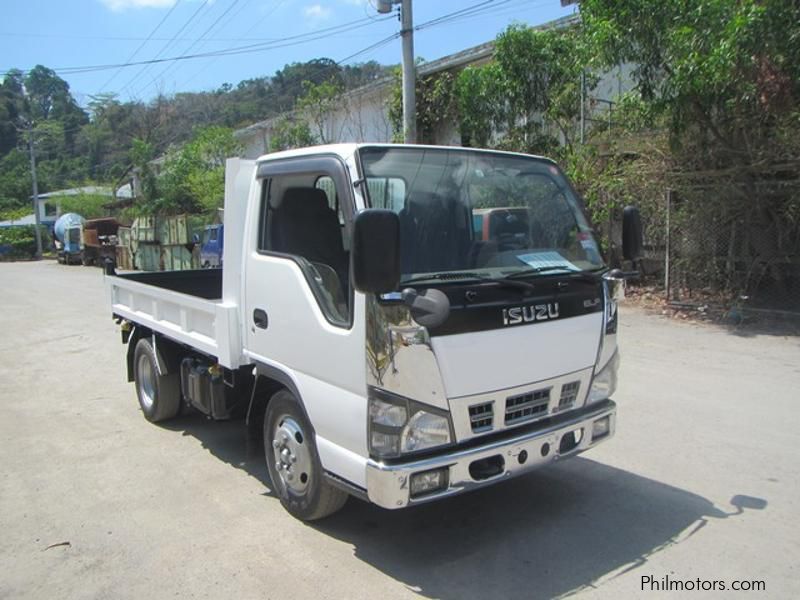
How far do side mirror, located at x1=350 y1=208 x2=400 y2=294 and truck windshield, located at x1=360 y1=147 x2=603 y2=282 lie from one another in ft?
1.12

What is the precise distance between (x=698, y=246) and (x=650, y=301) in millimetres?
1394

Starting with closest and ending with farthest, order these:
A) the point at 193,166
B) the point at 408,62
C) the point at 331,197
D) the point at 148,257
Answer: the point at 331,197 → the point at 408,62 → the point at 148,257 → the point at 193,166

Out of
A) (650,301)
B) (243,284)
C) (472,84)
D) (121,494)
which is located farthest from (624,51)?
(121,494)

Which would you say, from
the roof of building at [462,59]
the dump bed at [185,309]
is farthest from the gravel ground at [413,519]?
the roof of building at [462,59]

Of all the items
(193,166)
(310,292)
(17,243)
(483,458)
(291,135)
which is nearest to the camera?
(483,458)

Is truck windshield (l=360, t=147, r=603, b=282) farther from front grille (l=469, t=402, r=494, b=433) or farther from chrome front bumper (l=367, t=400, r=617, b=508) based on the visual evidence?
chrome front bumper (l=367, t=400, r=617, b=508)

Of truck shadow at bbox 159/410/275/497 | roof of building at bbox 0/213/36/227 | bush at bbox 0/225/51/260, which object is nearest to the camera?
truck shadow at bbox 159/410/275/497

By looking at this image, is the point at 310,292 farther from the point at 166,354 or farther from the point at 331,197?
the point at 166,354

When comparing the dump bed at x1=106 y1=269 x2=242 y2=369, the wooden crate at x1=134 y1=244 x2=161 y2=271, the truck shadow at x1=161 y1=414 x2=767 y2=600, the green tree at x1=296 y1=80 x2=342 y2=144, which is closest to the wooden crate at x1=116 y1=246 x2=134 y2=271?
the wooden crate at x1=134 y1=244 x2=161 y2=271

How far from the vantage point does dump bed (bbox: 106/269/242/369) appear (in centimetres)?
460

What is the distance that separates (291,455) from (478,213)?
1.90 meters

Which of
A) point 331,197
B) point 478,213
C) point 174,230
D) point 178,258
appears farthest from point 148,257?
point 478,213

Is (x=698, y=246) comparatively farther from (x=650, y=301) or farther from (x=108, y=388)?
(x=108, y=388)

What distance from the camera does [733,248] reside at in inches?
434
